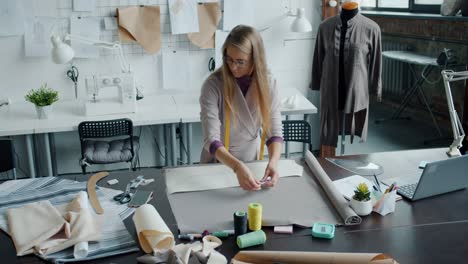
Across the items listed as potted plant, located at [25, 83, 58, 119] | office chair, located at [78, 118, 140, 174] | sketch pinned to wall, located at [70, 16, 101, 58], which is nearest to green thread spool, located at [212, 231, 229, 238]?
office chair, located at [78, 118, 140, 174]

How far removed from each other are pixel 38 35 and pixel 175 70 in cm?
109

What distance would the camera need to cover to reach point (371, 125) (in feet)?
18.2

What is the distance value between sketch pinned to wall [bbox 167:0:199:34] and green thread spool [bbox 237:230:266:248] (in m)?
2.65

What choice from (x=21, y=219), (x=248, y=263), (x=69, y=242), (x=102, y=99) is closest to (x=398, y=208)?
(x=248, y=263)

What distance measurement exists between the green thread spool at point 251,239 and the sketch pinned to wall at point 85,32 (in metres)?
2.74

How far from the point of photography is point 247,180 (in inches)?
74.9

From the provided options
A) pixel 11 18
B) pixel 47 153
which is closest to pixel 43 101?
pixel 47 153

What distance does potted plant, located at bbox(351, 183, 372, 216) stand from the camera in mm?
1788

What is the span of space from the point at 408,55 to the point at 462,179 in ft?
10.8

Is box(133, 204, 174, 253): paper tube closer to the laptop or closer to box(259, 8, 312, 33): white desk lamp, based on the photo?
the laptop

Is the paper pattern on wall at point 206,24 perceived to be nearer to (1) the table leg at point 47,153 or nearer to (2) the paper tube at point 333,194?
(1) the table leg at point 47,153

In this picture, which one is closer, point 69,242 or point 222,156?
point 69,242

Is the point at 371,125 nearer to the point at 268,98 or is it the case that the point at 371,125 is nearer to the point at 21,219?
the point at 268,98

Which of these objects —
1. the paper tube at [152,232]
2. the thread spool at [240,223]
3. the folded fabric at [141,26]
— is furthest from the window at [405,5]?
the paper tube at [152,232]
